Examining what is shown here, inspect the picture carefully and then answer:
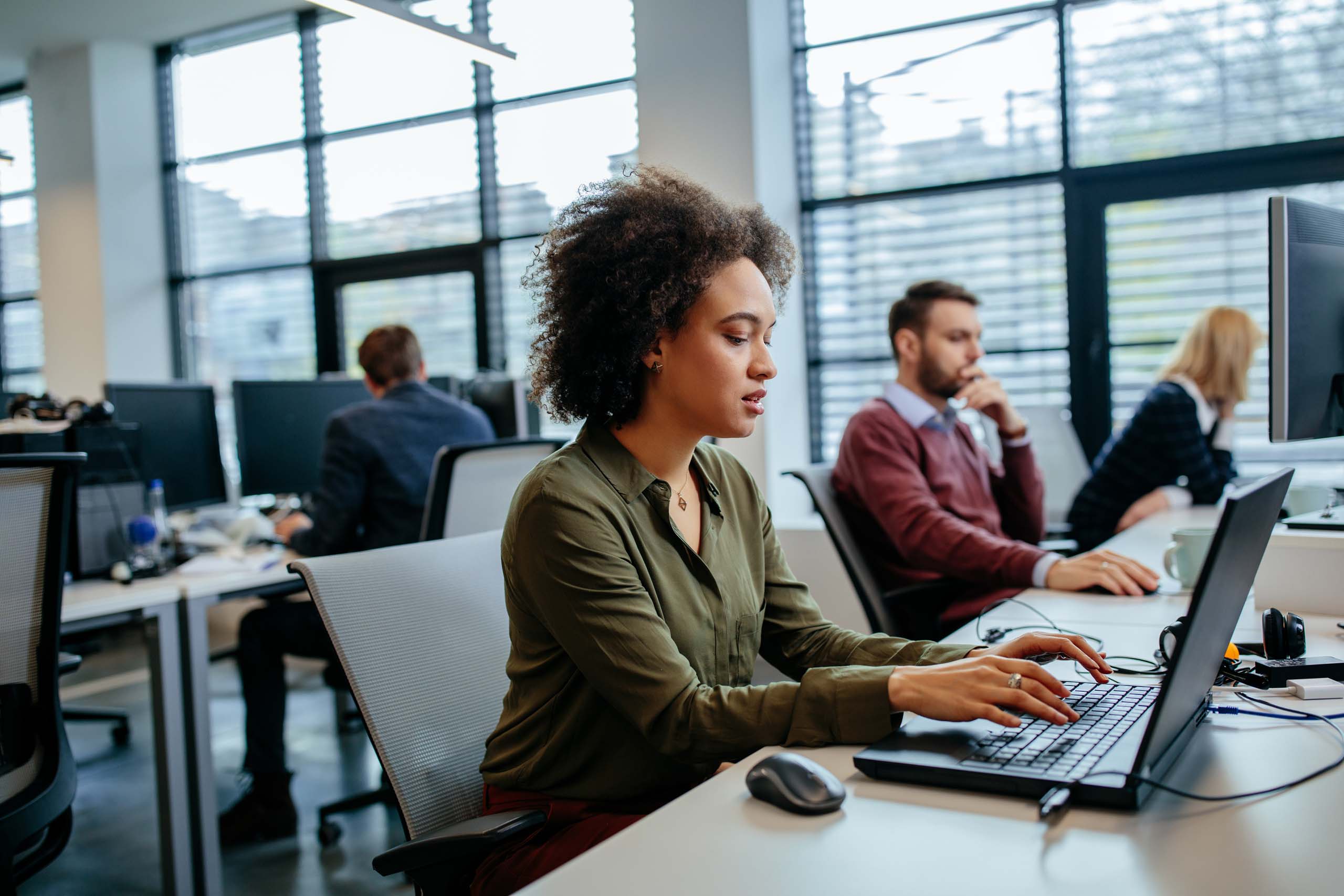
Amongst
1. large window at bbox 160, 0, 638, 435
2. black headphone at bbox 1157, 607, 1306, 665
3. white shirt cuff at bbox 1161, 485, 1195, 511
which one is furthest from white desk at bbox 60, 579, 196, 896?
large window at bbox 160, 0, 638, 435

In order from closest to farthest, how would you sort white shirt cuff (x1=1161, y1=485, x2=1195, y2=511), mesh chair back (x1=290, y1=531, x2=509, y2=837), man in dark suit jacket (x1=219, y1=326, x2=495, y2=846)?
1. mesh chair back (x1=290, y1=531, x2=509, y2=837)
2. man in dark suit jacket (x1=219, y1=326, x2=495, y2=846)
3. white shirt cuff (x1=1161, y1=485, x2=1195, y2=511)

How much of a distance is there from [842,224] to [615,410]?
11.0ft

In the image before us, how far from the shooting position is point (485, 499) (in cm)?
232

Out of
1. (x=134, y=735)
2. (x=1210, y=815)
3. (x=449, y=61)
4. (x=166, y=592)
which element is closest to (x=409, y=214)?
(x=449, y=61)

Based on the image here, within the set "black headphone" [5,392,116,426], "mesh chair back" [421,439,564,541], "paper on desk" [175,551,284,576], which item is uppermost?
"black headphone" [5,392,116,426]

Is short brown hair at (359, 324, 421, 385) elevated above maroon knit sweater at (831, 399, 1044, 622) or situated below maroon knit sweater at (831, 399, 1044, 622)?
above

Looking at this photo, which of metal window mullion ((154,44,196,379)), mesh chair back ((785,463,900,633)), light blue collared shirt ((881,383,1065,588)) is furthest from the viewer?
metal window mullion ((154,44,196,379))

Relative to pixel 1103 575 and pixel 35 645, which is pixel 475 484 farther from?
pixel 1103 575

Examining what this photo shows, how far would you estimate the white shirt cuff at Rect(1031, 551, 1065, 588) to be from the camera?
1.93m

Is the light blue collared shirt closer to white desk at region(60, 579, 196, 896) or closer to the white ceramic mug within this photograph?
the white ceramic mug

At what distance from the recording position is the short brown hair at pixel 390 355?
10.1 feet

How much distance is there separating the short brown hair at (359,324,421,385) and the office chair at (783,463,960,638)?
139cm

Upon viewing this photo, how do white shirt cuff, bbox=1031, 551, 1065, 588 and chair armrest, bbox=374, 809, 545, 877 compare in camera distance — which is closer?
chair armrest, bbox=374, 809, 545, 877

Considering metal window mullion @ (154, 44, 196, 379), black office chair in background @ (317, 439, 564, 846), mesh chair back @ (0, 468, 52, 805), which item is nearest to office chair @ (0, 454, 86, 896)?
mesh chair back @ (0, 468, 52, 805)
